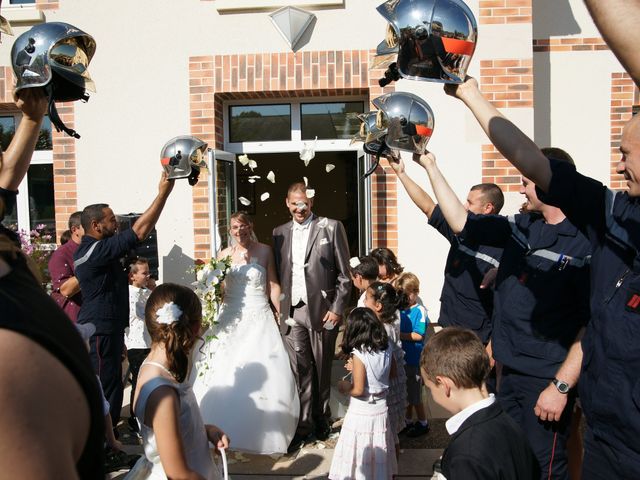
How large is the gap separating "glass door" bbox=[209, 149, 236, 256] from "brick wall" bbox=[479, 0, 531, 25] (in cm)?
326

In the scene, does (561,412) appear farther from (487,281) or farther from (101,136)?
(101,136)

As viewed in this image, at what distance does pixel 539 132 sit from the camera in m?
6.44

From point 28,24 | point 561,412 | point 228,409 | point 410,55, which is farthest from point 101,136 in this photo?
point 561,412

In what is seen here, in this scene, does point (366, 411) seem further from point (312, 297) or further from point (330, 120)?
point (330, 120)

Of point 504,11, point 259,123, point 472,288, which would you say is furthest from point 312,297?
point 504,11

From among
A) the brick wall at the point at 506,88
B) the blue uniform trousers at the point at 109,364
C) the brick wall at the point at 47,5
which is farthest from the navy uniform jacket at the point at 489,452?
the brick wall at the point at 47,5

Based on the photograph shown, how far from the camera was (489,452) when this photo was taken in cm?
186

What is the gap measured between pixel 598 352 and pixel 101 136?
5.89 m

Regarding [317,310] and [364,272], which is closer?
[364,272]

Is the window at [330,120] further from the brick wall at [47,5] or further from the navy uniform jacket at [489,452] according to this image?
the navy uniform jacket at [489,452]

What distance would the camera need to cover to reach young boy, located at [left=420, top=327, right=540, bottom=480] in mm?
1844

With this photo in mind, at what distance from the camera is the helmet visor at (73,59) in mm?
2592

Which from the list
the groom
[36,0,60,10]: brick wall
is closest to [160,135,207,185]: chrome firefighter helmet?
the groom

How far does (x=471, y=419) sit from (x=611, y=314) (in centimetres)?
65
